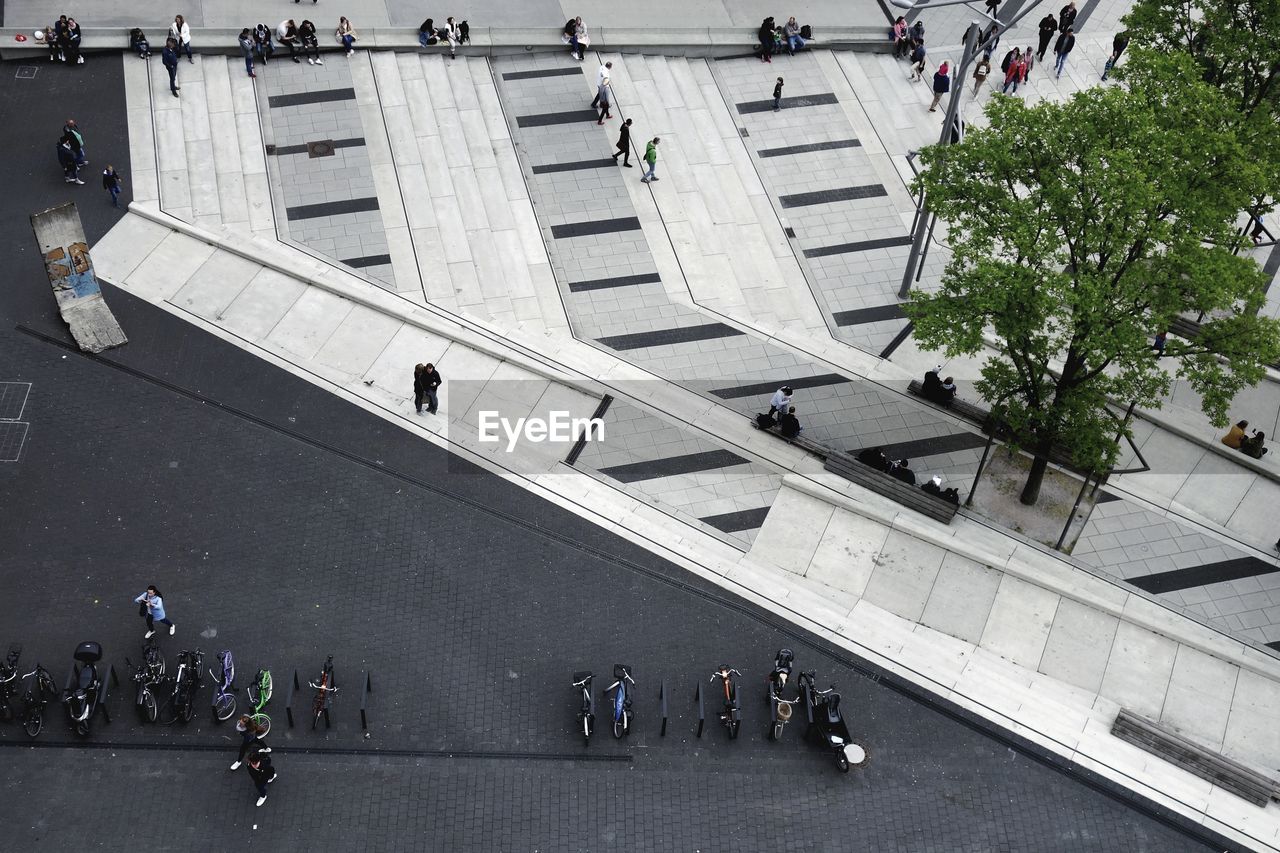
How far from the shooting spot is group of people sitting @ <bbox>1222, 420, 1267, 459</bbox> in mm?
33094

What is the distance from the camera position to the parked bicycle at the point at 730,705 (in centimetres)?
2600

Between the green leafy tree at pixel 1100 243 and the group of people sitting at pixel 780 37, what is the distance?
16.2m

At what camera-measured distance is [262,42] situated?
41.3 metres

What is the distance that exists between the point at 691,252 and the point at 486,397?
8060mm

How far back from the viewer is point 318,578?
93.4ft

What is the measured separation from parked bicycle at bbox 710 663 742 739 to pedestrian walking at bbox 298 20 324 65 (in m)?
25.2

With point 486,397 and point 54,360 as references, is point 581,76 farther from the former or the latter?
point 54,360

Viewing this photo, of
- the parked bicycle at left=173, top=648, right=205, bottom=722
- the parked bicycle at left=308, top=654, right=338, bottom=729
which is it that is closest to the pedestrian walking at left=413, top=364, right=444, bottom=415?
the parked bicycle at left=308, top=654, right=338, bottom=729

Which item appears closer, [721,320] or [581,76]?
[721,320]

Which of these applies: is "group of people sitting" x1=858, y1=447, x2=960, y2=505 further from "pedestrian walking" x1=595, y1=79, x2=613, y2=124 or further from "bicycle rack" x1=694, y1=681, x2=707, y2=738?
"pedestrian walking" x1=595, y1=79, x2=613, y2=124

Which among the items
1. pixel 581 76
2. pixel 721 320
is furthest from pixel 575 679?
pixel 581 76

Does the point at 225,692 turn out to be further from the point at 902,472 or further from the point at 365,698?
the point at 902,472

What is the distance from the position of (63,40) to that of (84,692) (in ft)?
76.6

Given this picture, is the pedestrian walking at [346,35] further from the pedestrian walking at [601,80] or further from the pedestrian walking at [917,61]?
the pedestrian walking at [917,61]
